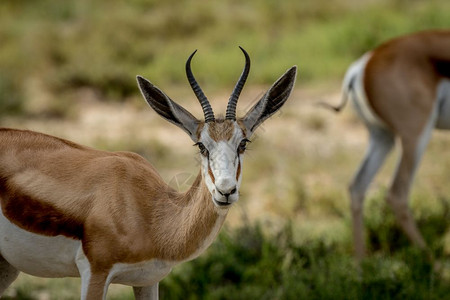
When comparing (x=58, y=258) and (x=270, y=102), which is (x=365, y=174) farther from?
(x=58, y=258)

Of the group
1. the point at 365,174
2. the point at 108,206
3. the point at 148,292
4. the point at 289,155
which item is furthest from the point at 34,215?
the point at 289,155

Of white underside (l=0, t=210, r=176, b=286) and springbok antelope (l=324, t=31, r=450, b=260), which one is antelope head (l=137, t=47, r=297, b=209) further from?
springbok antelope (l=324, t=31, r=450, b=260)

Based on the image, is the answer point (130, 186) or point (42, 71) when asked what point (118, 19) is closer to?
point (42, 71)

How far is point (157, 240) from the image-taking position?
3588 mm

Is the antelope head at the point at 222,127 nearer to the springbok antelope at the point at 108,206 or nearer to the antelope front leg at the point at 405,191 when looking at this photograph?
the springbok antelope at the point at 108,206

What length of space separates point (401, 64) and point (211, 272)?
8.34 ft

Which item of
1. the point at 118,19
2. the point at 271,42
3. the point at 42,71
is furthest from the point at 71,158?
the point at 118,19

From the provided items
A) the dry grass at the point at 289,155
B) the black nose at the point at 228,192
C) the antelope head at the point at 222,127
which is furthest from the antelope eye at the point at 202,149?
the dry grass at the point at 289,155

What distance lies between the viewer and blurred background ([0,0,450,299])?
19.3 ft

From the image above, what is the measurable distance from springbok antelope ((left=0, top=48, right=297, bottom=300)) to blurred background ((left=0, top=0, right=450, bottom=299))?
1.39 feet

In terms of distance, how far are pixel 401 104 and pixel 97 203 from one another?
3957mm

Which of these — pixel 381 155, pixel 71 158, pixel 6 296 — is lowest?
pixel 6 296

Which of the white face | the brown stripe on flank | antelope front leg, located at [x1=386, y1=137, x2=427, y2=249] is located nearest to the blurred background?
antelope front leg, located at [x1=386, y1=137, x2=427, y2=249]

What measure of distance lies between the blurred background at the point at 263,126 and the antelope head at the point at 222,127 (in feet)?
1.45
